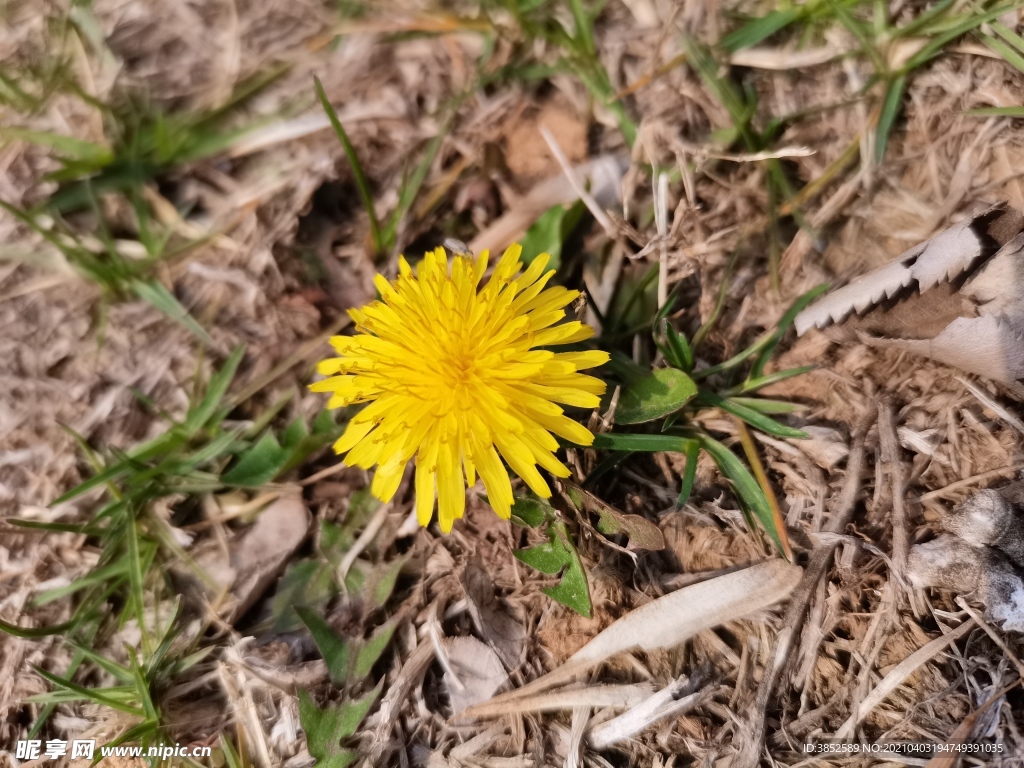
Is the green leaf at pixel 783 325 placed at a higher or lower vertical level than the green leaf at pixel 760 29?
lower

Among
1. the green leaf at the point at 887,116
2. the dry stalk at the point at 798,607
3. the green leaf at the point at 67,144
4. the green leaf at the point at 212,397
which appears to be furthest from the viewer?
the green leaf at the point at 67,144

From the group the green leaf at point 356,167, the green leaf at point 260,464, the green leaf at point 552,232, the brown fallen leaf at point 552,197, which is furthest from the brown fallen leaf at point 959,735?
the green leaf at point 356,167

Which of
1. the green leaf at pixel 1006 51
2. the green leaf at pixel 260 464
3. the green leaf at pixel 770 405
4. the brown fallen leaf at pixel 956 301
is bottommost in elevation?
the green leaf at pixel 260 464

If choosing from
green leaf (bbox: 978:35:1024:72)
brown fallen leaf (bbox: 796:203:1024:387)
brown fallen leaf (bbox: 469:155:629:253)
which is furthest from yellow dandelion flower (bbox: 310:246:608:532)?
green leaf (bbox: 978:35:1024:72)

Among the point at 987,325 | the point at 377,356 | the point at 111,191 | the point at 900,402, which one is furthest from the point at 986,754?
the point at 111,191

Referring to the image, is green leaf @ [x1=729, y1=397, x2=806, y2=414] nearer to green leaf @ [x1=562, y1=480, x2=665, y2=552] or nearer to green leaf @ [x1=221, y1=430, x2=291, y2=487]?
green leaf @ [x1=562, y1=480, x2=665, y2=552]

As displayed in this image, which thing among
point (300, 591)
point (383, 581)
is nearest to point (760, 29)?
point (383, 581)

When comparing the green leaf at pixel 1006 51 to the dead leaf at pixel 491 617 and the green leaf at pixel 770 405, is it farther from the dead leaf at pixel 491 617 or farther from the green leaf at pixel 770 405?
the dead leaf at pixel 491 617
